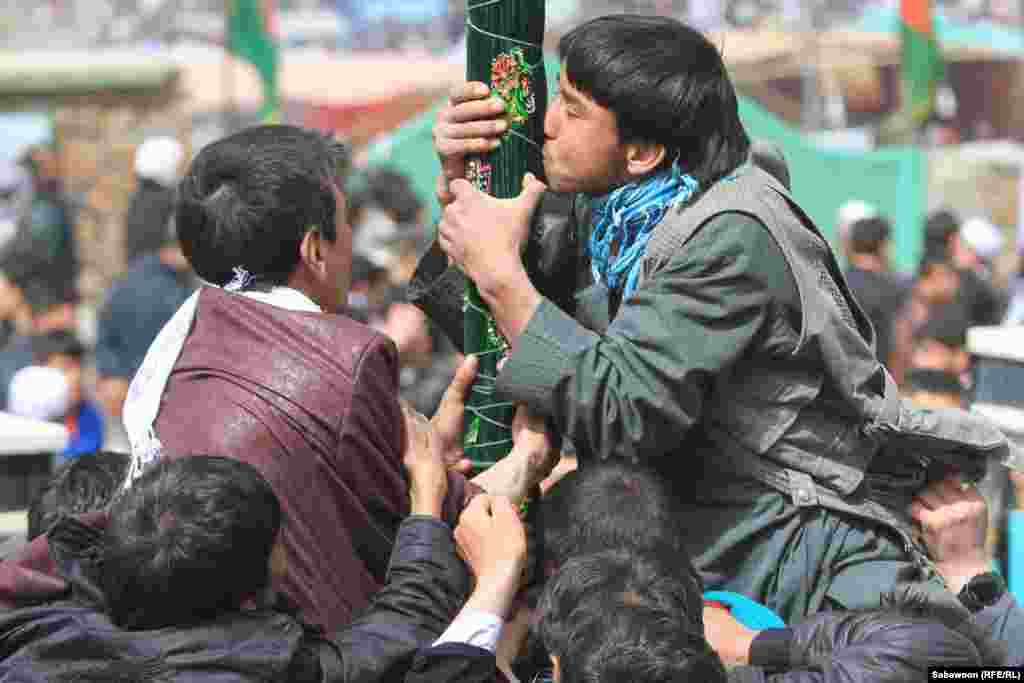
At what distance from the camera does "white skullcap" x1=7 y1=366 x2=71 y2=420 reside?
20.4ft

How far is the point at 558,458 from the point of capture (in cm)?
300

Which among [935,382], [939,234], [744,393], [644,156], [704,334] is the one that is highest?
[644,156]

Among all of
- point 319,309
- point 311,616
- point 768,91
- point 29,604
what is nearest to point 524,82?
point 319,309

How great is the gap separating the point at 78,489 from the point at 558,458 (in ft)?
3.15

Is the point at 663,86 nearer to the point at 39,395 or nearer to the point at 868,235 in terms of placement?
the point at 39,395

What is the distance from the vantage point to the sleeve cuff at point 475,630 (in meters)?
2.63

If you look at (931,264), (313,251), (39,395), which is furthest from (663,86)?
(931,264)

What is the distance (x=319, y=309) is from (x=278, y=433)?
29 centimetres

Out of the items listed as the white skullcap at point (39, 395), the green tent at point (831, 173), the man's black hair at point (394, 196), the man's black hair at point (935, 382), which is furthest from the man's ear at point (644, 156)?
the green tent at point (831, 173)

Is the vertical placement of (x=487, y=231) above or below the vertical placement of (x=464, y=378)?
above

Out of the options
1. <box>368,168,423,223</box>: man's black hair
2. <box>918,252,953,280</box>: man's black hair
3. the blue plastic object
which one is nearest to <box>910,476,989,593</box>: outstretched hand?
the blue plastic object

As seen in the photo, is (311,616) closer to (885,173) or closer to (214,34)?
(885,173)

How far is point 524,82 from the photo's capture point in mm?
2953

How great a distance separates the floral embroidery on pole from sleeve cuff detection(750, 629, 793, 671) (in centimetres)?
98
